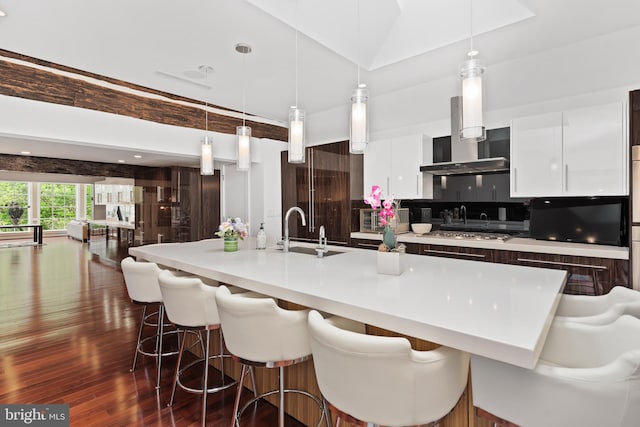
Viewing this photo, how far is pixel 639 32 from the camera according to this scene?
9.87ft

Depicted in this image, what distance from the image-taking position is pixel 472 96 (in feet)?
5.95

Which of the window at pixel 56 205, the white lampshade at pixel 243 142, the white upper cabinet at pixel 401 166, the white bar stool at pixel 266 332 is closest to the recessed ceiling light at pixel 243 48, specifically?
the white lampshade at pixel 243 142

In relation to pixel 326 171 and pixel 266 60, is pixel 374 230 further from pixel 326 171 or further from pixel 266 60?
pixel 266 60

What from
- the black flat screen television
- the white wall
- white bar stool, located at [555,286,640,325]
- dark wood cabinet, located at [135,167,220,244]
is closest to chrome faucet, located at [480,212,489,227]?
→ the black flat screen television

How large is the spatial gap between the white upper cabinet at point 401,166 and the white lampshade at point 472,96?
2320mm

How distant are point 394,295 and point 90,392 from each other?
2.23 m

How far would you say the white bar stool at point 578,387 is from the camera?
986 millimetres

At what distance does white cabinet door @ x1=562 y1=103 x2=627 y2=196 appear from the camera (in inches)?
117

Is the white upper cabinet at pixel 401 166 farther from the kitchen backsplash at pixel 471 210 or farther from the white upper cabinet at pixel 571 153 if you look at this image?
the white upper cabinet at pixel 571 153

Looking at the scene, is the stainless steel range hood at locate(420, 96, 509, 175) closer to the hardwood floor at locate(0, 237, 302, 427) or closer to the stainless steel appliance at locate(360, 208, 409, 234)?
the stainless steel appliance at locate(360, 208, 409, 234)

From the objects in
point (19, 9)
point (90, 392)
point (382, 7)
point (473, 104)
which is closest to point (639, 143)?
point (473, 104)

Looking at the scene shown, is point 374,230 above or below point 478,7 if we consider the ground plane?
below

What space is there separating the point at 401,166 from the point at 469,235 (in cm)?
117

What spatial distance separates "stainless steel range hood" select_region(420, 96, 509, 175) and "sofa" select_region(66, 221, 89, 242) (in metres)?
12.1
